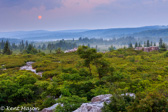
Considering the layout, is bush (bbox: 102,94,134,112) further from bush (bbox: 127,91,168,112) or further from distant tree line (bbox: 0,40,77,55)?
distant tree line (bbox: 0,40,77,55)

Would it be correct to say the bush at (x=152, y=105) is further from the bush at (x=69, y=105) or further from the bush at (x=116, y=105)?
the bush at (x=69, y=105)

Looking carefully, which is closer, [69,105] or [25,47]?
[69,105]

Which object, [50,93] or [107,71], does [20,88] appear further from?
[107,71]

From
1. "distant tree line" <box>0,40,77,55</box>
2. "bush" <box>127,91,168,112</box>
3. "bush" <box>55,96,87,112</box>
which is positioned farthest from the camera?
"distant tree line" <box>0,40,77,55</box>

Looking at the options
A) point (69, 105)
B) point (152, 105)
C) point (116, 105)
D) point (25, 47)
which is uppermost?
point (152, 105)

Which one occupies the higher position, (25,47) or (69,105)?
(69,105)

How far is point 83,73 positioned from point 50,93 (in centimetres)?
504

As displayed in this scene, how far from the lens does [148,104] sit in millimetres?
6711

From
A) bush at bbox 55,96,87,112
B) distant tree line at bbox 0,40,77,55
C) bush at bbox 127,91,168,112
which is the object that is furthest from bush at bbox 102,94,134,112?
distant tree line at bbox 0,40,77,55

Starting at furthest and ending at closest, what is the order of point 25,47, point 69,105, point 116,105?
point 25,47 → point 69,105 → point 116,105

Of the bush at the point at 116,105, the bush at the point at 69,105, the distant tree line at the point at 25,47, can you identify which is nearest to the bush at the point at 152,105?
the bush at the point at 116,105

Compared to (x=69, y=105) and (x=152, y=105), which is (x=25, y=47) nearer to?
(x=69, y=105)

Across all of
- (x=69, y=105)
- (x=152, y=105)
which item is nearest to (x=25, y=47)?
(x=69, y=105)

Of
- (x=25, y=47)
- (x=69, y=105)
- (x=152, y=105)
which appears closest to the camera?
(x=152, y=105)
